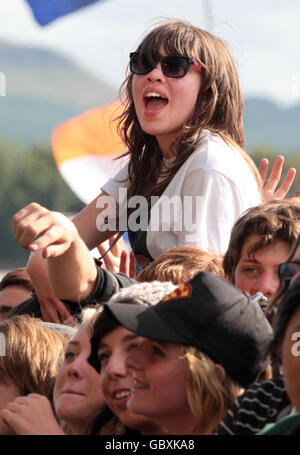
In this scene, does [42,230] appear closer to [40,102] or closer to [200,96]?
[200,96]

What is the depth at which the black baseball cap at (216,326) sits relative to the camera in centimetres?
239

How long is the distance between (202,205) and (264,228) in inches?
12.4

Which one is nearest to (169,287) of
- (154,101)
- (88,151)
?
(154,101)

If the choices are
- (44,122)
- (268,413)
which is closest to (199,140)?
(268,413)

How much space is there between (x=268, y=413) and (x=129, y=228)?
1493 mm

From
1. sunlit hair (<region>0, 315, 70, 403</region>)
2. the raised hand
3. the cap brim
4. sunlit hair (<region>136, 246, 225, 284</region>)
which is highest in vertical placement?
the cap brim

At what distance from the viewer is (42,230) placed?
2.76m

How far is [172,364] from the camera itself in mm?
2404

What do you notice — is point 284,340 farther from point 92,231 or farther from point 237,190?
point 92,231

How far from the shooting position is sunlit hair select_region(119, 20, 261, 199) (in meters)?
3.76

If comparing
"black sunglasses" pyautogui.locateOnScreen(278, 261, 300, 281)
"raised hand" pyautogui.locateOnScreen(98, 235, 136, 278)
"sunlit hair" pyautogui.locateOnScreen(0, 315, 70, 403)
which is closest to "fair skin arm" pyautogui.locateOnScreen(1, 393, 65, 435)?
"sunlit hair" pyautogui.locateOnScreen(0, 315, 70, 403)

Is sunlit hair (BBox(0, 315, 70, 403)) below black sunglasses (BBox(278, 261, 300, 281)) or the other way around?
below

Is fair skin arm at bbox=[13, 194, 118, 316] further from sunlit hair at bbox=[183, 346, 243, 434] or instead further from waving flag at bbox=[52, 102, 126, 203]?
waving flag at bbox=[52, 102, 126, 203]

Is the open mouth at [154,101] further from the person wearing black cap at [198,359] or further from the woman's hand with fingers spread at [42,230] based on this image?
the person wearing black cap at [198,359]
